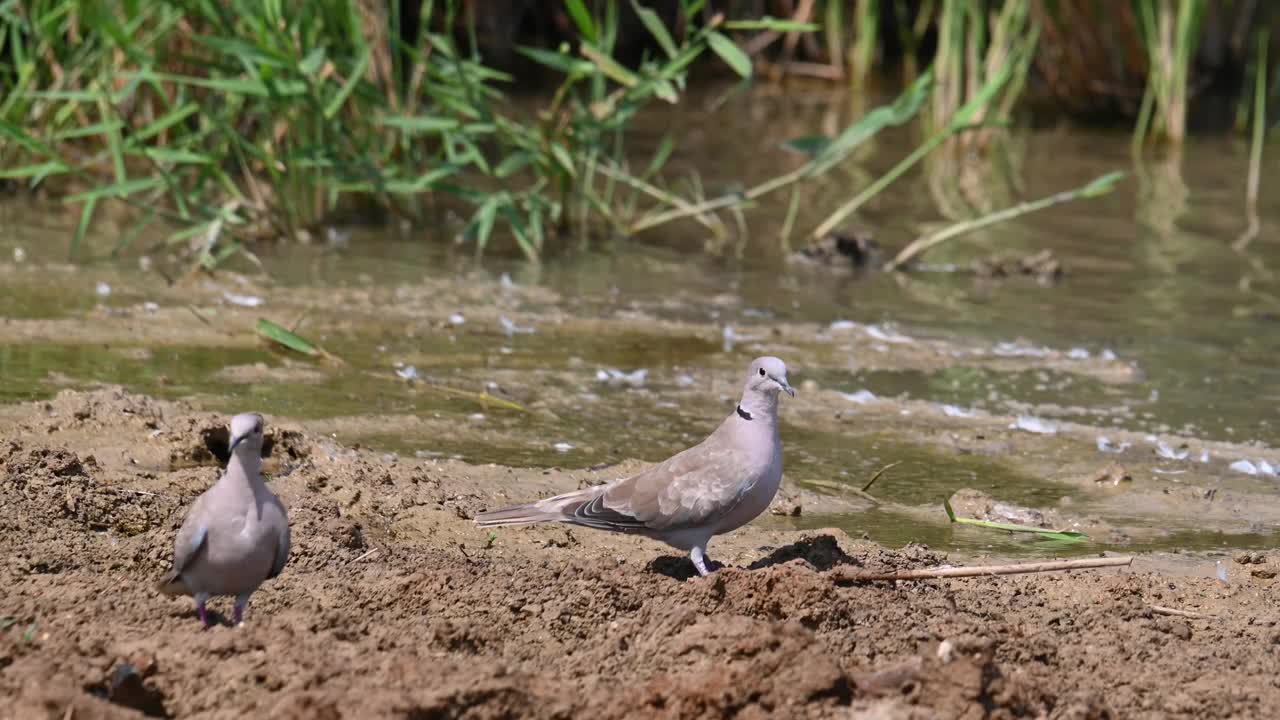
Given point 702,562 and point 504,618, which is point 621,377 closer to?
point 702,562

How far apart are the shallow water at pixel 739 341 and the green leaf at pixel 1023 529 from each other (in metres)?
0.04

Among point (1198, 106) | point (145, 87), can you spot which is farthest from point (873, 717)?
point (1198, 106)

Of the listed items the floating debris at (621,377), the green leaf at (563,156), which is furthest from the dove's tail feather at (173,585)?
the green leaf at (563,156)

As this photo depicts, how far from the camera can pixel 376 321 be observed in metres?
6.47

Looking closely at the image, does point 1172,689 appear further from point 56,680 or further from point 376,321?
point 376,321

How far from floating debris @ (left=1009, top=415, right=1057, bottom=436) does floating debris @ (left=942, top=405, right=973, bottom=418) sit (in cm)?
16

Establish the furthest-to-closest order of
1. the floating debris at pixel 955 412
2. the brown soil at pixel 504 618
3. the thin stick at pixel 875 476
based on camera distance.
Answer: the floating debris at pixel 955 412, the thin stick at pixel 875 476, the brown soil at pixel 504 618

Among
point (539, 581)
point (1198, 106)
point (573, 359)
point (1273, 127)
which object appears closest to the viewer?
point (539, 581)

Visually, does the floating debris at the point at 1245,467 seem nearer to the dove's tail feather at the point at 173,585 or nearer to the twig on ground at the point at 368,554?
the twig on ground at the point at 368,554

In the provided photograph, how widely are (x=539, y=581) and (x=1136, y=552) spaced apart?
172cm

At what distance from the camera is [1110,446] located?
5359mm

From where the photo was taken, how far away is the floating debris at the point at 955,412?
562 cm

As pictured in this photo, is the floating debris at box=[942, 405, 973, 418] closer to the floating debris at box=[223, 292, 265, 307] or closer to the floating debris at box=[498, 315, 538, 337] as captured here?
the floating debris at box=[498, 315, 538, 337]

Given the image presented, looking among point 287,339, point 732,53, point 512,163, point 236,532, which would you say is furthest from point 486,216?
point 236,532
